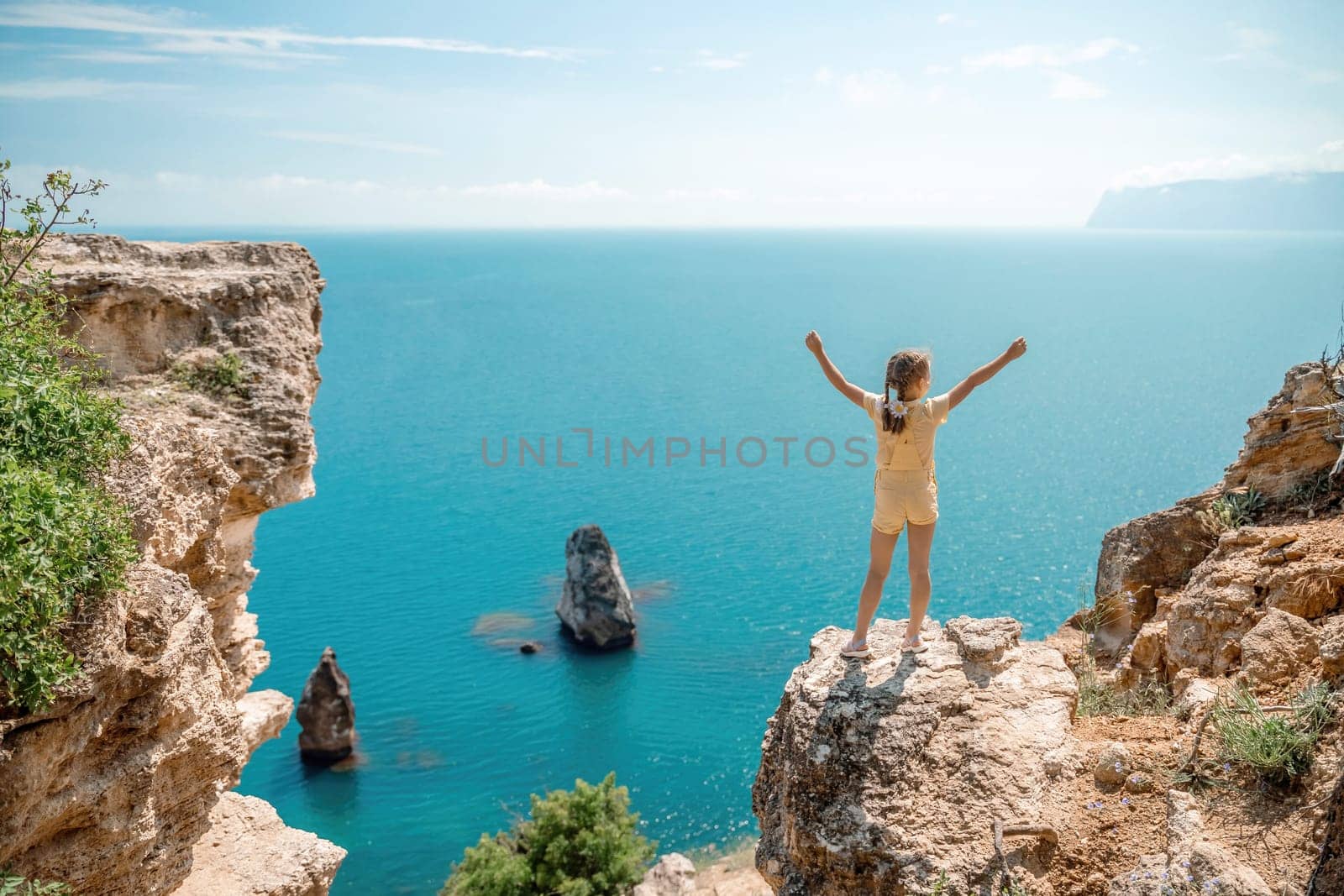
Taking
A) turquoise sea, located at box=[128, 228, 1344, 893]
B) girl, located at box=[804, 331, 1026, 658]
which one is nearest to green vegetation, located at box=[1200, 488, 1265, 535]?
girl, located at box=[804, 331, 1026, 658]

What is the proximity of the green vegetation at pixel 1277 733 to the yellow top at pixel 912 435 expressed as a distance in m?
2.60

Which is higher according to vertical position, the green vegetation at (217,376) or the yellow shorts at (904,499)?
the green vegetation at (217,376)

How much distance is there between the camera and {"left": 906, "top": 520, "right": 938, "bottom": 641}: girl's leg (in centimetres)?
719

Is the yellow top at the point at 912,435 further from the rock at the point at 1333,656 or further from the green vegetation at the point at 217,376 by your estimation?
the green vegetation at the point at 217,376

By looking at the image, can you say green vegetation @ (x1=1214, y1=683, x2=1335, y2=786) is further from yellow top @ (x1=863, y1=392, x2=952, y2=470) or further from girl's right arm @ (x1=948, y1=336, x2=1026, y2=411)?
girl's right arm @ (x1=948, y1=336, x2=1026, y2=411)

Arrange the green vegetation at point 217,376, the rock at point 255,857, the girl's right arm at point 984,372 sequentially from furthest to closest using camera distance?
the green vegetation at point 217,376 → the rock at point 255,857 → the girl's right arm at point 984,372

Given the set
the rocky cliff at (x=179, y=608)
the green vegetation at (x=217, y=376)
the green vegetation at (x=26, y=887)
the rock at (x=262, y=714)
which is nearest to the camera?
the green vegetation at (x=26, y=887)

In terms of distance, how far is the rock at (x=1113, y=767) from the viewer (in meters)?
6.17

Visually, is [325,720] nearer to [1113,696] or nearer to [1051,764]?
[1113,696]

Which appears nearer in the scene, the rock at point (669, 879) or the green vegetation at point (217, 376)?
the green vegetation at point (217, 376)

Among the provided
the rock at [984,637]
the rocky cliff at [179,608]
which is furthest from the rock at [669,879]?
the rock at [984,637]

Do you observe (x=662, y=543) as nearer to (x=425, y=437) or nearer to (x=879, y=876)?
(x=425, y=437)

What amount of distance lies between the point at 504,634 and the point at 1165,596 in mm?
33324

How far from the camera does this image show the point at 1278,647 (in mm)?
6816
